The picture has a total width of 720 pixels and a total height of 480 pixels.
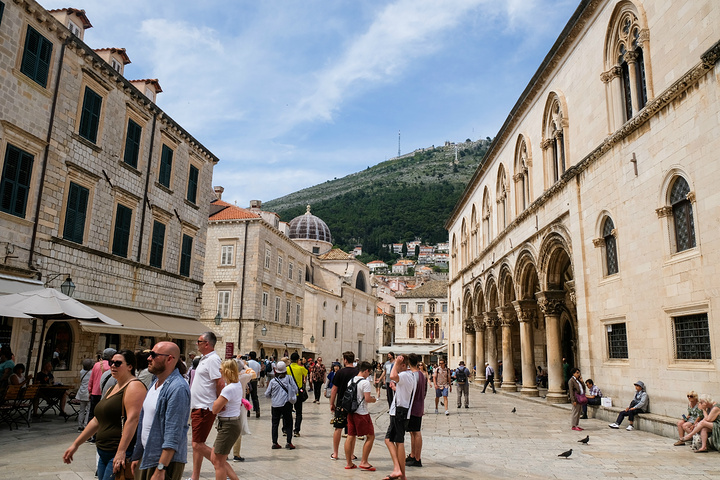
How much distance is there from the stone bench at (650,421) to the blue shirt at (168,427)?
11.0m

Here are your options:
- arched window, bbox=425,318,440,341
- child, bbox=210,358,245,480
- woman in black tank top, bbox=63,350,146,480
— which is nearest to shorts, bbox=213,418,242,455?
child, bbox=210,358,245,480

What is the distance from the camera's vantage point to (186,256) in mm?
23984

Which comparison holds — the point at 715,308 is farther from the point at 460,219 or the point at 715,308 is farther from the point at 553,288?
the point at 460,219

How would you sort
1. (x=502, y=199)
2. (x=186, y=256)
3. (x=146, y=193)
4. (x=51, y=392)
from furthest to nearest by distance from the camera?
(x=502, y=199), (x=186, y=256), (x=146, y=193), (x=51, y=392)

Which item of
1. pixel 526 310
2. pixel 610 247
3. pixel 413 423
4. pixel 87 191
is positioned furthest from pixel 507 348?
pixel 87 191

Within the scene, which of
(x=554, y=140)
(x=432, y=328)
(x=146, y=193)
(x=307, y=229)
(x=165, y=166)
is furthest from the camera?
(x=432, y=328)

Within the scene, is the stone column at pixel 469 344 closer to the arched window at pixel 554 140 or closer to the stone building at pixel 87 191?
the arched window at pixel 554 140

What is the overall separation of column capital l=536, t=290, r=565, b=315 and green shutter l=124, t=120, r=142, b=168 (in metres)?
16.3

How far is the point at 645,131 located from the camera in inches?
510

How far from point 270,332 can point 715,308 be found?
29485mm

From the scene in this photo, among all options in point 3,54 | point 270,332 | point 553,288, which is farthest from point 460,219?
point 3,54

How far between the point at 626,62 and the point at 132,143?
17019mm

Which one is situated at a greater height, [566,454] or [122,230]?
[122,230]

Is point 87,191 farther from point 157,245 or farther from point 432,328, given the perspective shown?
point 432,328
